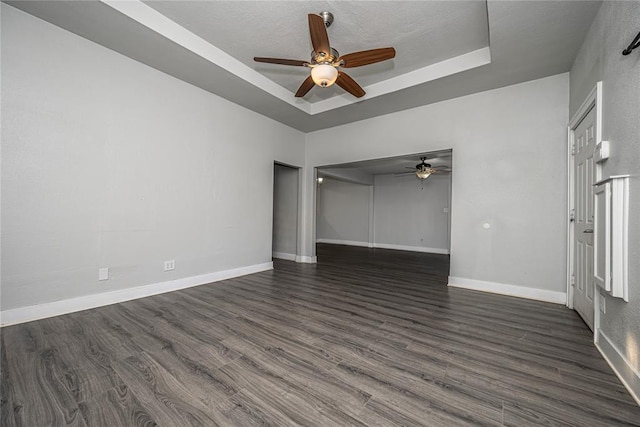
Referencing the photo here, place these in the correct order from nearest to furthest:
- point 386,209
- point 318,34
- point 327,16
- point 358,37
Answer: point 318,34
point 327,16
point 358,37
point 386,209

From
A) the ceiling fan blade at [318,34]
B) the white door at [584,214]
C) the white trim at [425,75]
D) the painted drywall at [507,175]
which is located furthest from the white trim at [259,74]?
the ceiling fan blade at [318,34]

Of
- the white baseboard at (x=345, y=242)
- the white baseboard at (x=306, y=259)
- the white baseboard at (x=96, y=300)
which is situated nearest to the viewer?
the white baseboard at (x=96, y=300)

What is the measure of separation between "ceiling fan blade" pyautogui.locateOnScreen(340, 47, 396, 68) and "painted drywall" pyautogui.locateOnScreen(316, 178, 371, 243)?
7.23 metres

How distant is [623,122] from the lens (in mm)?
1773

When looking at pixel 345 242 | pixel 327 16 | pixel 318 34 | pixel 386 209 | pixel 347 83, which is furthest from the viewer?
pixel 345 242

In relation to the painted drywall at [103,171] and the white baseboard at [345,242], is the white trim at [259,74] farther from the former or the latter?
the white baseboard at [345,242]

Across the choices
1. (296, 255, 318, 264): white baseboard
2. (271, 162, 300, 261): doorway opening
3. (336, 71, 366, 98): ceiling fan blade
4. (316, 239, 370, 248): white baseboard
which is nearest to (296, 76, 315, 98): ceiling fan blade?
(336, 71, 366, 98): ceiling fan blade

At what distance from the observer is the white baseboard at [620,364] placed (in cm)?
153

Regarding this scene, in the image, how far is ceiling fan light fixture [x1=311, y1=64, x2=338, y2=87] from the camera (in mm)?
2676

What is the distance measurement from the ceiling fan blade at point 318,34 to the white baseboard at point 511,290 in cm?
361

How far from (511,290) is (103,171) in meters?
5.35

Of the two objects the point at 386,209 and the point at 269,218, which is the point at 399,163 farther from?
the point at 269,218

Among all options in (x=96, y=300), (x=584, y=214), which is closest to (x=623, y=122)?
(x=584, y=214)

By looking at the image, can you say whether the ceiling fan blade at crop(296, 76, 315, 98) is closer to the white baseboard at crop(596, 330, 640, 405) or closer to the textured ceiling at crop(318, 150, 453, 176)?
the textured ceiling at crop(318, 150, 453, 176)
